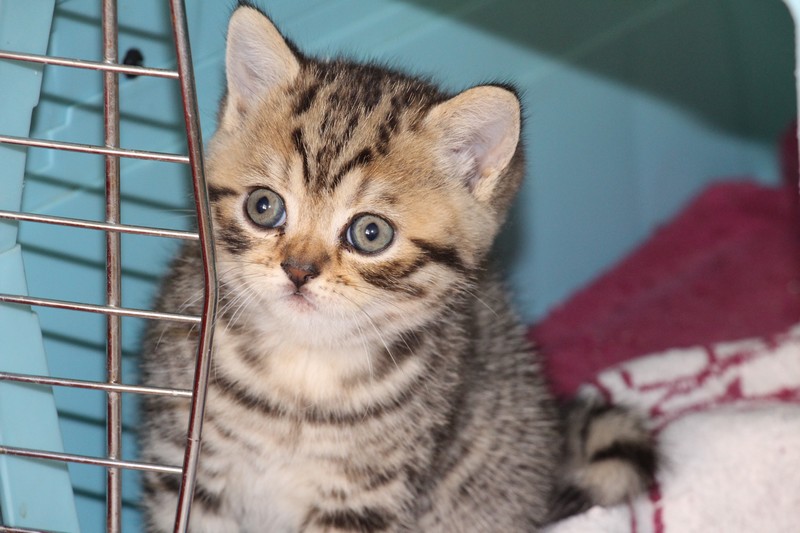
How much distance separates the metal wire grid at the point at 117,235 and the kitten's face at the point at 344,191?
6.9 inches

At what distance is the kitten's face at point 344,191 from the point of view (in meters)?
1.48

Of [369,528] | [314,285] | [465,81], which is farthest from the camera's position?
[465,81]

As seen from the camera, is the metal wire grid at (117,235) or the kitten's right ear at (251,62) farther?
the kitten's right ear at (251,62)

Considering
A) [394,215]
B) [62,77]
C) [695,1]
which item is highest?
[695,1]

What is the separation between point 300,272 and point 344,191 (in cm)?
14

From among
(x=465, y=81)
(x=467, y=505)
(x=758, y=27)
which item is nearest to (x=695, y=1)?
(x=758, y=27)

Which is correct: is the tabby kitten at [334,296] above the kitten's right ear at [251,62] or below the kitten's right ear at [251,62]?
below

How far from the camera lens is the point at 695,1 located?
104 inches

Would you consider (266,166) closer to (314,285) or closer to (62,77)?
(314,285)

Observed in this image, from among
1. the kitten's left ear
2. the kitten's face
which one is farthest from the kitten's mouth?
the kitten's left ear

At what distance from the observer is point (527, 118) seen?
166 centimetres

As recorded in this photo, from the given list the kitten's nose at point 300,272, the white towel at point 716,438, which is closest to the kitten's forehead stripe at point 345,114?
the kitten's nose at point 300,272

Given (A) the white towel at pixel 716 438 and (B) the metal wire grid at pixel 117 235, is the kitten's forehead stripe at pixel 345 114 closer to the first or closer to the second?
(B) the metal wire grid at pixel 117 235

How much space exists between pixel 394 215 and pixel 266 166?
201mm
